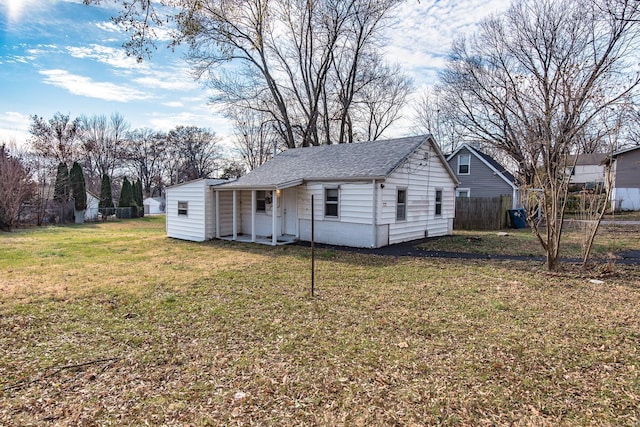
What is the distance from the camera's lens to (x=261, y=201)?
14.7 m

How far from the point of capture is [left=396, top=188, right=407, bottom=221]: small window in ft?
41.2

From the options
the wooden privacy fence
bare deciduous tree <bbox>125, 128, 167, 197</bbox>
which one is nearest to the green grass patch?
the wooden privacy fence

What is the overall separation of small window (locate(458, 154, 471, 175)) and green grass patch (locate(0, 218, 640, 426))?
56.7 ft

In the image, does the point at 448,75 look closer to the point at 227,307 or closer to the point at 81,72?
the point at 81,72

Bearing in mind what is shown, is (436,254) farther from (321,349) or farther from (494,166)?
(494,166)

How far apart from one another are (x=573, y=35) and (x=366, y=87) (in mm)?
13373

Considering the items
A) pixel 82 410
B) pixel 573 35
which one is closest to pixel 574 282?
pixel 82 410

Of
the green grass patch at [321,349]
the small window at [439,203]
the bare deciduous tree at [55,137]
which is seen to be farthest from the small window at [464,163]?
the bare deciduous tree at [55,137]

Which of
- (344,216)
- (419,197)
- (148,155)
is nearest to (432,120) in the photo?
(419,197)

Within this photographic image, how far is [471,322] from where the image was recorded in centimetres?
496

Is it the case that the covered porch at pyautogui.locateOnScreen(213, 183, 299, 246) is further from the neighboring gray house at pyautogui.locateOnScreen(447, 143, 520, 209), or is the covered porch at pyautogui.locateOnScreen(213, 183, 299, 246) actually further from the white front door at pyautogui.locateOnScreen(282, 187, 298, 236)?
the neighboring gray house at pyautogui.locateOnScreen(447, 143, 520, 209)

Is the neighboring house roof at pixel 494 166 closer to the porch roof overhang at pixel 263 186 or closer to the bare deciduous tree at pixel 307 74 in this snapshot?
the bare deciduous tree at pixel 307 74

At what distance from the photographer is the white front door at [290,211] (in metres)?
13.9

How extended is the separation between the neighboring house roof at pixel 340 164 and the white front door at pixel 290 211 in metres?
0.75
